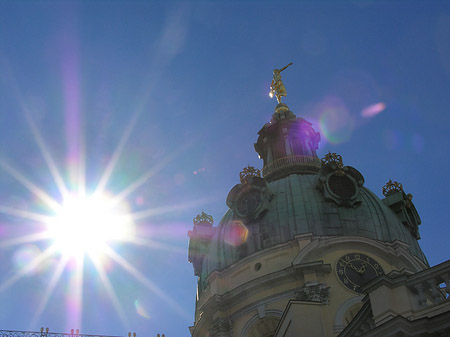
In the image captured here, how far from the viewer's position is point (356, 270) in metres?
24.7

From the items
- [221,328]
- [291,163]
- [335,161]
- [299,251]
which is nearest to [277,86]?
[291,163]

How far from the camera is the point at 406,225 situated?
2928 cm

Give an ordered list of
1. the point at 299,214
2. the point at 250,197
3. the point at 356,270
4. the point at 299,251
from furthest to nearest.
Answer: the point at 250,197, the point at 299,214, the point at 299,251, the point at 356,270

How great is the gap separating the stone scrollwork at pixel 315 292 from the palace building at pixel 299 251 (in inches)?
1.6

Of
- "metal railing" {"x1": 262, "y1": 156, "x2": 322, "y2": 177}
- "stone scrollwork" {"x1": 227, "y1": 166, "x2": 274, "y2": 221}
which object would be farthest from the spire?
"stone scrollwork" {"x1": 227, "y1": 166, "x2": 274, "y2": 221}

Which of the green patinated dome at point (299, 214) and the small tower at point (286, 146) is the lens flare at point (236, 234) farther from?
the small tower at point (286, 146)

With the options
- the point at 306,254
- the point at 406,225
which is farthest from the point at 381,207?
the point at 306,254

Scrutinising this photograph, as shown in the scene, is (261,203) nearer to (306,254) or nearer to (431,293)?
(306,254)

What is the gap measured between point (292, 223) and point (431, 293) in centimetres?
1529

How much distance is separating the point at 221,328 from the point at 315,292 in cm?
479

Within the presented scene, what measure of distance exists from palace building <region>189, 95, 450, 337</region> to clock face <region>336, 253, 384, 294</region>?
42 millimetres

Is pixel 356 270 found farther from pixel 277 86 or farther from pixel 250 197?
pixel 277 86

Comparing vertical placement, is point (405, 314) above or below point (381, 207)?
below

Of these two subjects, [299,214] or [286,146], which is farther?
[286,146]
